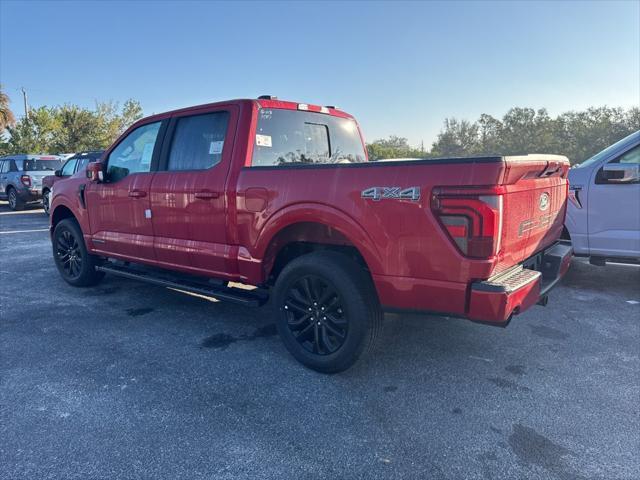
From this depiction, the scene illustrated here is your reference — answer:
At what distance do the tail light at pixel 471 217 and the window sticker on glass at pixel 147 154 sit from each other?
3.07m

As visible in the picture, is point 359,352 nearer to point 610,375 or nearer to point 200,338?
point 200,338

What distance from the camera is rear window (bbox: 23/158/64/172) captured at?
15766 mm

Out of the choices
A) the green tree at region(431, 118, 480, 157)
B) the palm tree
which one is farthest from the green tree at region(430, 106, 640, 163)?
the palm tree

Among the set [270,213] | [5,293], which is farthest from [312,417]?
[5,293]

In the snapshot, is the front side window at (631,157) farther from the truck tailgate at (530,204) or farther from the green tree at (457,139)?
the green tree at (457,139)

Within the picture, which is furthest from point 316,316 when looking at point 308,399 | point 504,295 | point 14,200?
point 14,200

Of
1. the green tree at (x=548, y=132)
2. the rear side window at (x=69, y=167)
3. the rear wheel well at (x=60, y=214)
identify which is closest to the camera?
the rear wheel well at (x=60, y=214)

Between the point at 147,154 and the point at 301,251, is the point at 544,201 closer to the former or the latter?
the point at 301,251

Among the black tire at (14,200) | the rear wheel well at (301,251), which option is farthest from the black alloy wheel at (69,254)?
the black tire at (14,200)

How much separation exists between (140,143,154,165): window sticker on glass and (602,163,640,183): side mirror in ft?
16.4

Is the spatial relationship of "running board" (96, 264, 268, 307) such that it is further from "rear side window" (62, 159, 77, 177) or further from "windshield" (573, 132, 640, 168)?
"rear side window" (62, 159, 77, 177)

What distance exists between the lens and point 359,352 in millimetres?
3098

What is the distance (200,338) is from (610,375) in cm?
328

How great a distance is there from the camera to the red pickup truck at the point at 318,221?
2596 mm
